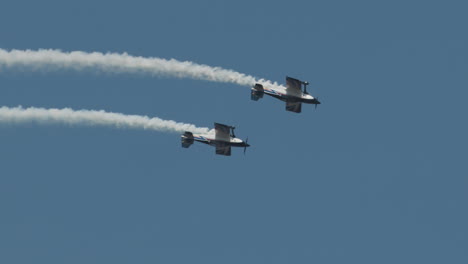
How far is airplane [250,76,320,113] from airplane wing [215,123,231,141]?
4.14 m

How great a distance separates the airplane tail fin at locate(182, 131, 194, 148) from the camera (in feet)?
273

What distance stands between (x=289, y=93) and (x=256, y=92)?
3424 mm

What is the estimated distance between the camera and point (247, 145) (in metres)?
81.8

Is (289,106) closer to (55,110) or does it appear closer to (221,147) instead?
(221,147)

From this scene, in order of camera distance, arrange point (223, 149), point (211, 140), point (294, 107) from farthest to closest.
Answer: point (294, 107) < point (223, 149) < point (211, 140)

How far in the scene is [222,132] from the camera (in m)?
82.9

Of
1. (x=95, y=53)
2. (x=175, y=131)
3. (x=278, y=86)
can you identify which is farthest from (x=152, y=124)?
(x=278, y=86)

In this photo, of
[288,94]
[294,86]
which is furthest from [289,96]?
[294,86]

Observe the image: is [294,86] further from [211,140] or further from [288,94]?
[211,140]

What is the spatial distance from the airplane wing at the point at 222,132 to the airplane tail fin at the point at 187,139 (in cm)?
266

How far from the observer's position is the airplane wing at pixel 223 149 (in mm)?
83125

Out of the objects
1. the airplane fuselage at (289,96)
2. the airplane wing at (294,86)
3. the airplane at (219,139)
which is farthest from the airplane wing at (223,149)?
the airplane wing at (294,86)

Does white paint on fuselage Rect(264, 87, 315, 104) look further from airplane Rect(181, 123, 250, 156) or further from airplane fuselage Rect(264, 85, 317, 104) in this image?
airplane Rect(181, 123, 250, 156)

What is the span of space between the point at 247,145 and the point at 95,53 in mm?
17624
